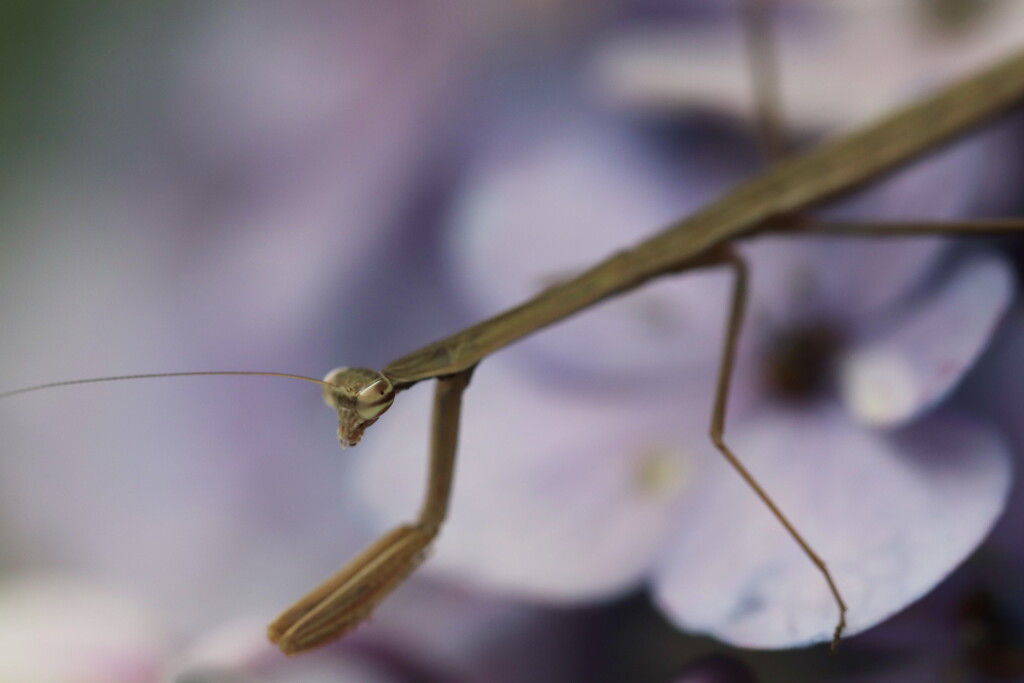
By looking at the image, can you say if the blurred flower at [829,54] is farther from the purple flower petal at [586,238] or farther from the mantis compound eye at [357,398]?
the mantis compound eye at [357,398]

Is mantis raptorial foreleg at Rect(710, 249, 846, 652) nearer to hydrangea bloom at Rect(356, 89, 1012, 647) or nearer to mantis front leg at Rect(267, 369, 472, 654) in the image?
hydrangea bloom at Rect(356, 89, 1012, 647)

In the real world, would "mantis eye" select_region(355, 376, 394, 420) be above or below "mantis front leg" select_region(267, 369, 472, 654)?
above

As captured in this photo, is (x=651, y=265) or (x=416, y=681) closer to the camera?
(x=416, y=681)

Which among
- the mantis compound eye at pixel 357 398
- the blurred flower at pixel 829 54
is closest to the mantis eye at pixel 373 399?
the mantis compound eye at pixel 357 398

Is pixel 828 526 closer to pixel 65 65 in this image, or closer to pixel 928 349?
pixel 928 349

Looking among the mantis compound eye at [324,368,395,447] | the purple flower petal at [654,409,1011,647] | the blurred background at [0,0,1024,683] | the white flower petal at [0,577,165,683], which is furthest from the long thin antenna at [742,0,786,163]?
the white flower petal at [0,577,165,683]

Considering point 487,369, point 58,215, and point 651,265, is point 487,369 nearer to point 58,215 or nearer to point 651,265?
point 651,265

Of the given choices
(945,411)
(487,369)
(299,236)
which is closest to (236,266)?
(299,236)
